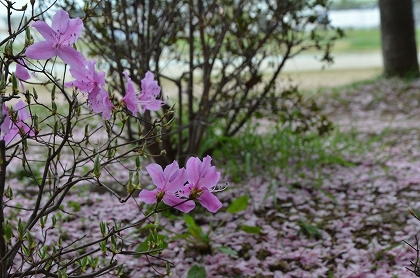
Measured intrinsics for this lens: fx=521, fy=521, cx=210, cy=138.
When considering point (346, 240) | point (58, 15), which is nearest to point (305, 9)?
point (346, 240)

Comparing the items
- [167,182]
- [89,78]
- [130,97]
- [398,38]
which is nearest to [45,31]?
[89,78]

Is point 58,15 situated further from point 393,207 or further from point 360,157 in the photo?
point 360,157

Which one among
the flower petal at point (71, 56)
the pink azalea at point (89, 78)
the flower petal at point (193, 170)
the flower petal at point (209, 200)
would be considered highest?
the flower petal at point (71, 56)

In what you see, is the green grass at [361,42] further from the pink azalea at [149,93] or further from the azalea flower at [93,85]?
the azalea flower at [93,85]

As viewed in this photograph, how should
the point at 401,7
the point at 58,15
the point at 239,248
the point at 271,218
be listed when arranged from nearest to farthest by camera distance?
the point at 58,15, the point at 239,248, the point at 271,218, the point at 401,7

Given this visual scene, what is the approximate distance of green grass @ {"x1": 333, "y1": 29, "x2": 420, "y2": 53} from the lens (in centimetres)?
1806

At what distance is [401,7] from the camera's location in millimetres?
6508

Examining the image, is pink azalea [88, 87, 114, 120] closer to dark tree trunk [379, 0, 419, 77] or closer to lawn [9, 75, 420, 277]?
lawn [9, 75, 420, 277]

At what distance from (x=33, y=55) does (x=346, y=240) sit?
1718 mm

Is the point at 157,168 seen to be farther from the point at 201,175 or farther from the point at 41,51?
the point at 41,51

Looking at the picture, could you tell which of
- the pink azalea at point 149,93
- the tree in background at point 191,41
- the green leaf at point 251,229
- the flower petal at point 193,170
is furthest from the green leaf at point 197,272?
the flower petal at point 193,170

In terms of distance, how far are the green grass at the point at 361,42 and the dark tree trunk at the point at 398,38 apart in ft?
30.7

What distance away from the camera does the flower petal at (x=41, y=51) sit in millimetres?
962

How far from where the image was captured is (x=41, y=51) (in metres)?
0.97
